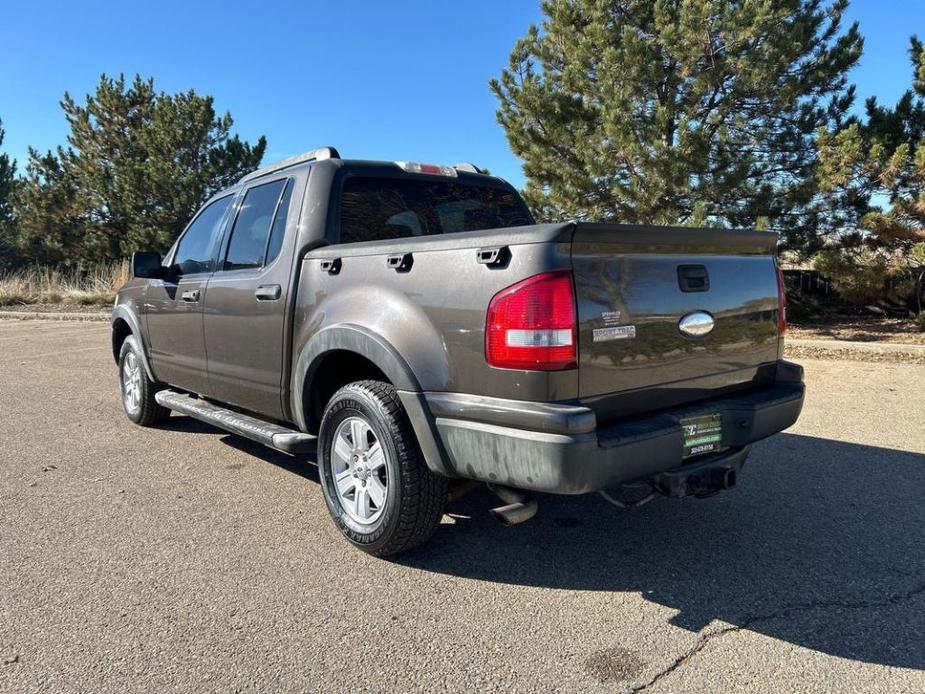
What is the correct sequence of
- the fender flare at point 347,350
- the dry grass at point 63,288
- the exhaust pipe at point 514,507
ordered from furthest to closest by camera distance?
1. the dry grass at point 63,288
2. the fender flare at point 347,350
3. the exhaust pipe at point 514,507

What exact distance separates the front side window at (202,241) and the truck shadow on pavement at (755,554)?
2504 mm

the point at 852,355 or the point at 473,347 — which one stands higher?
the point at 473,347

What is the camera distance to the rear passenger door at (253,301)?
399cm

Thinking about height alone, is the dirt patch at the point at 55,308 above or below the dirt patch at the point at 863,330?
above

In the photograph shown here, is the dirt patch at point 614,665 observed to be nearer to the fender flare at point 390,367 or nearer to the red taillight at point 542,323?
the fender flare at point 390,367

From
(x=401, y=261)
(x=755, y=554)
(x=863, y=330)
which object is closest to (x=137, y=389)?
(x=401, y=261)

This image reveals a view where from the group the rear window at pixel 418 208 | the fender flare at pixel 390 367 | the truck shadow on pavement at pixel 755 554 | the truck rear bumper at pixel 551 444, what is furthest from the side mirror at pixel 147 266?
the truck rear bumper at pixel 551 444

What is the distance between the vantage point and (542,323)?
267 cm

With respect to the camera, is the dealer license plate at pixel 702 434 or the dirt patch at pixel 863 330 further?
the dirt patch at pixel 863 330

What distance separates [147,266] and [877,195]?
10874mm

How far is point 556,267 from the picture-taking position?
8.74 ft

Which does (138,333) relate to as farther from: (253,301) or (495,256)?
(495,256)

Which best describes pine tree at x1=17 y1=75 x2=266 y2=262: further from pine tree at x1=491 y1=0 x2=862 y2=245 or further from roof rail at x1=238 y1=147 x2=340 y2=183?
roof rail at x1=238 y1=147 x2=340 y2=183

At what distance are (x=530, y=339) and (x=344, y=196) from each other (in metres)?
1.82
